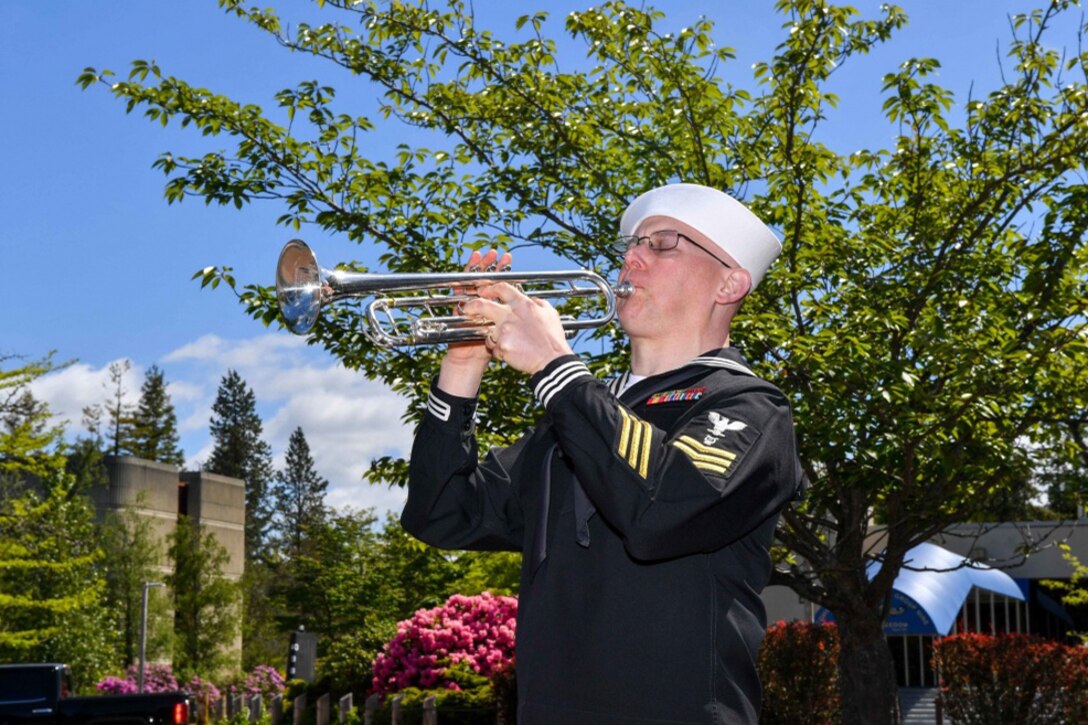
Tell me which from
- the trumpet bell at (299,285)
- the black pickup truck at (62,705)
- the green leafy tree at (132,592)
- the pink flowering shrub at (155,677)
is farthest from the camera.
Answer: the green leafy tree at (132,592)

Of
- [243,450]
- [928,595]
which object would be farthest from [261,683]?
[243,450]

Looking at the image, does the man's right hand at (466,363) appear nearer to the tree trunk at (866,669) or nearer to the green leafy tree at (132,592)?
the tree trunk at (866,669)

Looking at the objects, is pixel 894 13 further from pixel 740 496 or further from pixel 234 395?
pixel 234 395

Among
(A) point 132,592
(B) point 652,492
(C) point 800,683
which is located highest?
(A) point 132,592

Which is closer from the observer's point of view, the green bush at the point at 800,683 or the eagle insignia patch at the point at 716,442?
the eagle insignia patch at the point at 716,442

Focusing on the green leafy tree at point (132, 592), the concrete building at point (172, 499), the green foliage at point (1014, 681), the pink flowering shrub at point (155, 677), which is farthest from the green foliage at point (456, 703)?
the concrete building at point (172, 499)

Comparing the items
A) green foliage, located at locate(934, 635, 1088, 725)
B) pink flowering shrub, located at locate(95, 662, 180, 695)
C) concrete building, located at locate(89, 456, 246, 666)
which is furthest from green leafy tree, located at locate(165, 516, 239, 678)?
green foliage, located at locate(934, 635, 1088, 725)

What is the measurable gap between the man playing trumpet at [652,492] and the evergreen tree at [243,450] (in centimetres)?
9557

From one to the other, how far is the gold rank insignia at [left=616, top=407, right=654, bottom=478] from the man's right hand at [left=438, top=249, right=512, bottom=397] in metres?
0.71

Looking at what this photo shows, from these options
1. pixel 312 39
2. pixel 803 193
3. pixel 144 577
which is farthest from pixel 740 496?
pixel 144 577

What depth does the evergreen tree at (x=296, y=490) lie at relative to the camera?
9719 centimetres

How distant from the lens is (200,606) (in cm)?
5088

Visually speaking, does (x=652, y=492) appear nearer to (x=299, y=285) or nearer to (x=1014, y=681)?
(x=299, y=285)

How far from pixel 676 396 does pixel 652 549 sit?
483 mm
